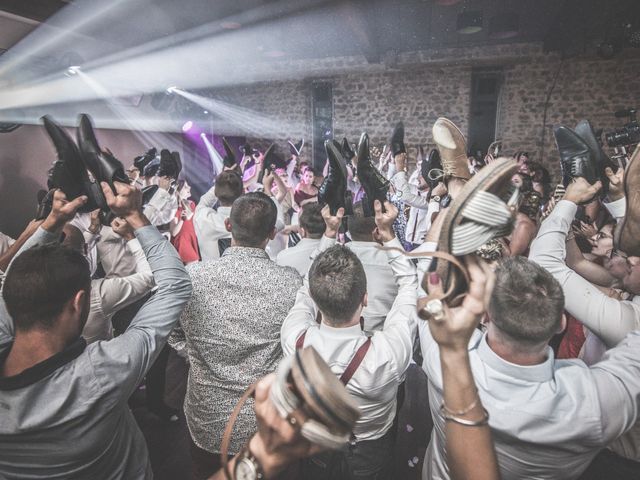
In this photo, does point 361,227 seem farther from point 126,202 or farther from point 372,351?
point 126,202

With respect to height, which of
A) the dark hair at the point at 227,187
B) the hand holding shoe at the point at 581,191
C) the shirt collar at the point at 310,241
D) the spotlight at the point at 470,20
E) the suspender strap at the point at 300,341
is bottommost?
the suspender strap at the point at 300,341

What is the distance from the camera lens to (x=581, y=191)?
1.46 m

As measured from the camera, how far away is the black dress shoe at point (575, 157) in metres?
1.46

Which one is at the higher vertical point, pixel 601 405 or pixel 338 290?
pixel 338 290

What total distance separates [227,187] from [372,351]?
2.04 m

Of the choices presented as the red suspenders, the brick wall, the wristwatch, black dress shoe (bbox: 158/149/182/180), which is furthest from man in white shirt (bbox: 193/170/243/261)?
the brick wall

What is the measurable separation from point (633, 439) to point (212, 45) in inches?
335

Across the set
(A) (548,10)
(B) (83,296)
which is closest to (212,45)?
(A) (548,10)

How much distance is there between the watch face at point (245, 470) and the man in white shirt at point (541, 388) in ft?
2.41

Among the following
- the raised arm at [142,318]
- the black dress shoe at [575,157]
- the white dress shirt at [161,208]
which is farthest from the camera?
the white dress shirt at [161,208]

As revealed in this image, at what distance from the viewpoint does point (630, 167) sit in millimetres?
1151

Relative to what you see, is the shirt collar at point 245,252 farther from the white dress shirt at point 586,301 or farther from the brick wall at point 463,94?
the brick wall at point 463,94

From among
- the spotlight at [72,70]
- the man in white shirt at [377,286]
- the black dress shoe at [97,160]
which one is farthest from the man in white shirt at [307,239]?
the spotlight at [72,70]

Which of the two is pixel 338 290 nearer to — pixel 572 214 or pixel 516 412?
pixel 516 412
